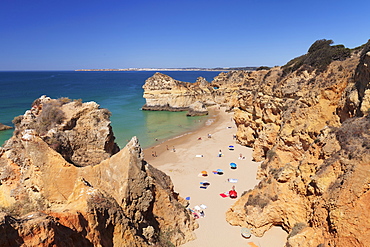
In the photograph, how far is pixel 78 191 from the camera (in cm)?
665

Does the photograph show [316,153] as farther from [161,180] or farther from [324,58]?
[324,58]

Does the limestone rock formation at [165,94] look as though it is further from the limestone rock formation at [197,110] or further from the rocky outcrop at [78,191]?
the rocky outcrop at [78,191]

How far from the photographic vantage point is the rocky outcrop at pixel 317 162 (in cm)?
812

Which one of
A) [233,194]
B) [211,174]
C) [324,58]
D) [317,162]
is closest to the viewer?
[317,162]

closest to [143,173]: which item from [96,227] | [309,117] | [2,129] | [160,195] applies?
[160,195]

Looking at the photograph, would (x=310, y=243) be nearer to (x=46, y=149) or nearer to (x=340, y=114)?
(x=340, y=114)

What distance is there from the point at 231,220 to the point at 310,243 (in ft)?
15.6

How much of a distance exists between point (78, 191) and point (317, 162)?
32.9 ft

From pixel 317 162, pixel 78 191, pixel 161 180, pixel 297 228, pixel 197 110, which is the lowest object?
pixel 197 110

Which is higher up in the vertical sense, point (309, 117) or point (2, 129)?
point (309, 117)

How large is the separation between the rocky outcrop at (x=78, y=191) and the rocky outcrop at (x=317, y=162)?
4.77 m

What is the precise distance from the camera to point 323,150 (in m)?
10.4

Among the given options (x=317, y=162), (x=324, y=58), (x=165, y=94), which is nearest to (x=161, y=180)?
(x=317, y=162)

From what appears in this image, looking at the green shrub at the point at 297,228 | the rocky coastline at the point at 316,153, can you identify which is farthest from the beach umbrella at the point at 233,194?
the green shrub at the point at 297,228
